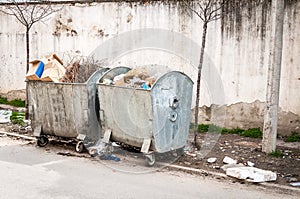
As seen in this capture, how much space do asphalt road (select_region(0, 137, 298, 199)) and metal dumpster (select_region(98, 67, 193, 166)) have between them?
1.68 feet

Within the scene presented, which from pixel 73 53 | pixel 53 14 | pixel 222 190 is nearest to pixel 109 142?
pixel 222 190

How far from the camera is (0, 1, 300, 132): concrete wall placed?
8734 millimetres

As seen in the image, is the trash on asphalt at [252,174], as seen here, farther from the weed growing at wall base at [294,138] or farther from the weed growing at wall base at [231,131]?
the weed growing at wall base at [231,131]

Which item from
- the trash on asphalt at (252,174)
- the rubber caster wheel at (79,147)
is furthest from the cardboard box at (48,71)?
the trash on asphalt at (252,174)

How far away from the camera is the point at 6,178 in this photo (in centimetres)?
625

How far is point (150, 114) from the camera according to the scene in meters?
6.93

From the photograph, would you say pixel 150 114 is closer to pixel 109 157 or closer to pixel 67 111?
pixel 109 157

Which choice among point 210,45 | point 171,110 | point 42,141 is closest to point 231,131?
point 210,45

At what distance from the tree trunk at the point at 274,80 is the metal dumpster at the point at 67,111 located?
10.6 ft

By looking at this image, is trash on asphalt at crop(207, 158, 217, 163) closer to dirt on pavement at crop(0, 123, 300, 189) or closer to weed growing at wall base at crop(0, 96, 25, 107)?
dirt on pavement at crop(0, 123, 300, 189)

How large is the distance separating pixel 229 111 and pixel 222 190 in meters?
3.65

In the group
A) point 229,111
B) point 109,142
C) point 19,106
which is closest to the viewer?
point 109,142

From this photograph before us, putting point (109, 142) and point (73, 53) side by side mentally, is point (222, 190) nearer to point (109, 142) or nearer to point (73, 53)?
point (109, 142)

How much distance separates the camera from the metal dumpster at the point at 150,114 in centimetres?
698
